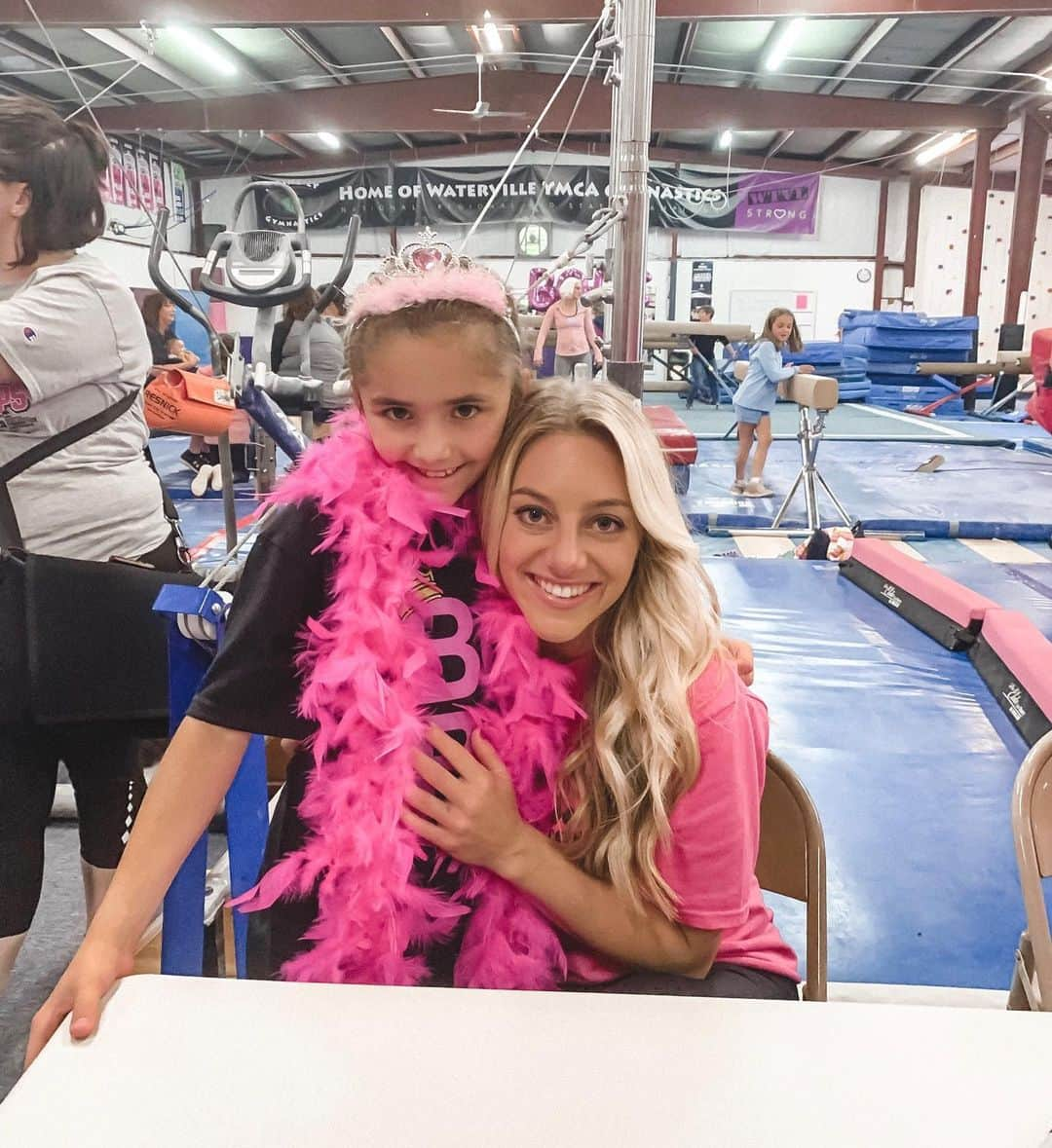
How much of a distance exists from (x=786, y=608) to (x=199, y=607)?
8.36ft

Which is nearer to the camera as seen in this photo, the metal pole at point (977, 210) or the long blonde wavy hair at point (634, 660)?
the long blonde wavy hair at point (634, 660)

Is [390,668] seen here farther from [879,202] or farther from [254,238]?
[879,202]

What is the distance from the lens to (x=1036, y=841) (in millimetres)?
949

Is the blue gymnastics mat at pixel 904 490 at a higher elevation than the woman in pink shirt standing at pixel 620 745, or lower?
lower

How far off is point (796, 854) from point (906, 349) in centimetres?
1117

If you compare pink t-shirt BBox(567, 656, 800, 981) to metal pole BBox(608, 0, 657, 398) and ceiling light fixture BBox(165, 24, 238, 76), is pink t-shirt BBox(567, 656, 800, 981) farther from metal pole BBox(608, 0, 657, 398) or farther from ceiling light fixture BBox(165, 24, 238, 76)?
ceiling light fixture BBox(165, 24, 238, 76)

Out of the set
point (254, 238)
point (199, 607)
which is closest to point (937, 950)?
point (199, 607)

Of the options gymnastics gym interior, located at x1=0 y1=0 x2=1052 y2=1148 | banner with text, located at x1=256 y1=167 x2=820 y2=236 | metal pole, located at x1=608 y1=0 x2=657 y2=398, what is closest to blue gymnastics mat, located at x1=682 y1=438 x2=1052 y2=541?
gymnastics gym interior, located at x1=0 y1=0 x2=1052 y2=1148

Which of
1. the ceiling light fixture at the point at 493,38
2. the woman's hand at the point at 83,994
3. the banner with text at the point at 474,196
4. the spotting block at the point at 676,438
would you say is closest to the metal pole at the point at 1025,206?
the banner with text at the point at 474,196

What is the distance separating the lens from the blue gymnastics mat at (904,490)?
15.1ft

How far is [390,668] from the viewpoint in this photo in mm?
897

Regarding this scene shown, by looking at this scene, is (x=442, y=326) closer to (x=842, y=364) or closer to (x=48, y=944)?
(x=48, y=944)

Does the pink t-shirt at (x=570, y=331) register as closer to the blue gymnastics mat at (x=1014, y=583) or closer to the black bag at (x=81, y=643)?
the blue gymnastics mat at (x=1014, y=583)

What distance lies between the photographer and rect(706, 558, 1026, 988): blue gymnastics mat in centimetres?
157
